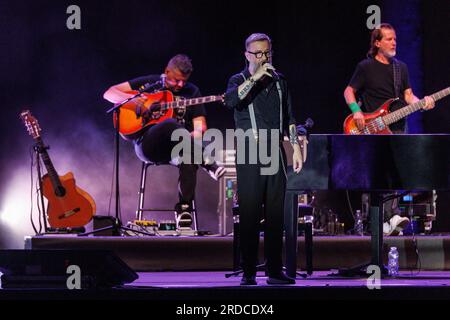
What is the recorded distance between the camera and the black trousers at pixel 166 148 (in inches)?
340

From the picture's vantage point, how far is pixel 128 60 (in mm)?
10055

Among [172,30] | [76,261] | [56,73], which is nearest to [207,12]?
[172,30]

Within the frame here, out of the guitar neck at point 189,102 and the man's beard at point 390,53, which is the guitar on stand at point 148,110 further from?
the man's beard at point 390,53

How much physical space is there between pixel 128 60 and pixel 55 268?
5.17m

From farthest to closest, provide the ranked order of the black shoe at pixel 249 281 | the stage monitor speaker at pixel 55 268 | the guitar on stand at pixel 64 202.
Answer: the guitar on stand at pixel 64 202
the black shoe at pixel 249 281
the stage monitor speaker at pixel 55 268

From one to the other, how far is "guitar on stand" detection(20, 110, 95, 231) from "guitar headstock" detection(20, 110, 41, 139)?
0.14 metres

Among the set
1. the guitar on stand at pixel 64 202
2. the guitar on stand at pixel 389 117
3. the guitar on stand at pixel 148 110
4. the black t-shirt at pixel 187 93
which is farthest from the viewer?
the black t-shirt at pixel 187 93

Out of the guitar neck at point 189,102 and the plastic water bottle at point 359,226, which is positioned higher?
the guitar neck at point 189,102

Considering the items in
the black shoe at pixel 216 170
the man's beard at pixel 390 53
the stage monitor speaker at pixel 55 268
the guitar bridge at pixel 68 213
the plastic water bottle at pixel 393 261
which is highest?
the man's beard at pixel 390 53

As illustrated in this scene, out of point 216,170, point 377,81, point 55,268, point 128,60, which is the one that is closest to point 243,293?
point 55,268

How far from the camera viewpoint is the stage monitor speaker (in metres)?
5.18

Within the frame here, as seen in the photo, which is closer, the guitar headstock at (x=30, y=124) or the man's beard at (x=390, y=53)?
the man's beard at (x=390, y=53)

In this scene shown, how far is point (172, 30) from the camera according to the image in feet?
33.2

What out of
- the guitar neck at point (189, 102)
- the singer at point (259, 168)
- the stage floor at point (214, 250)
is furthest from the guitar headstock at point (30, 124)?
the singer at point (259, 168)
